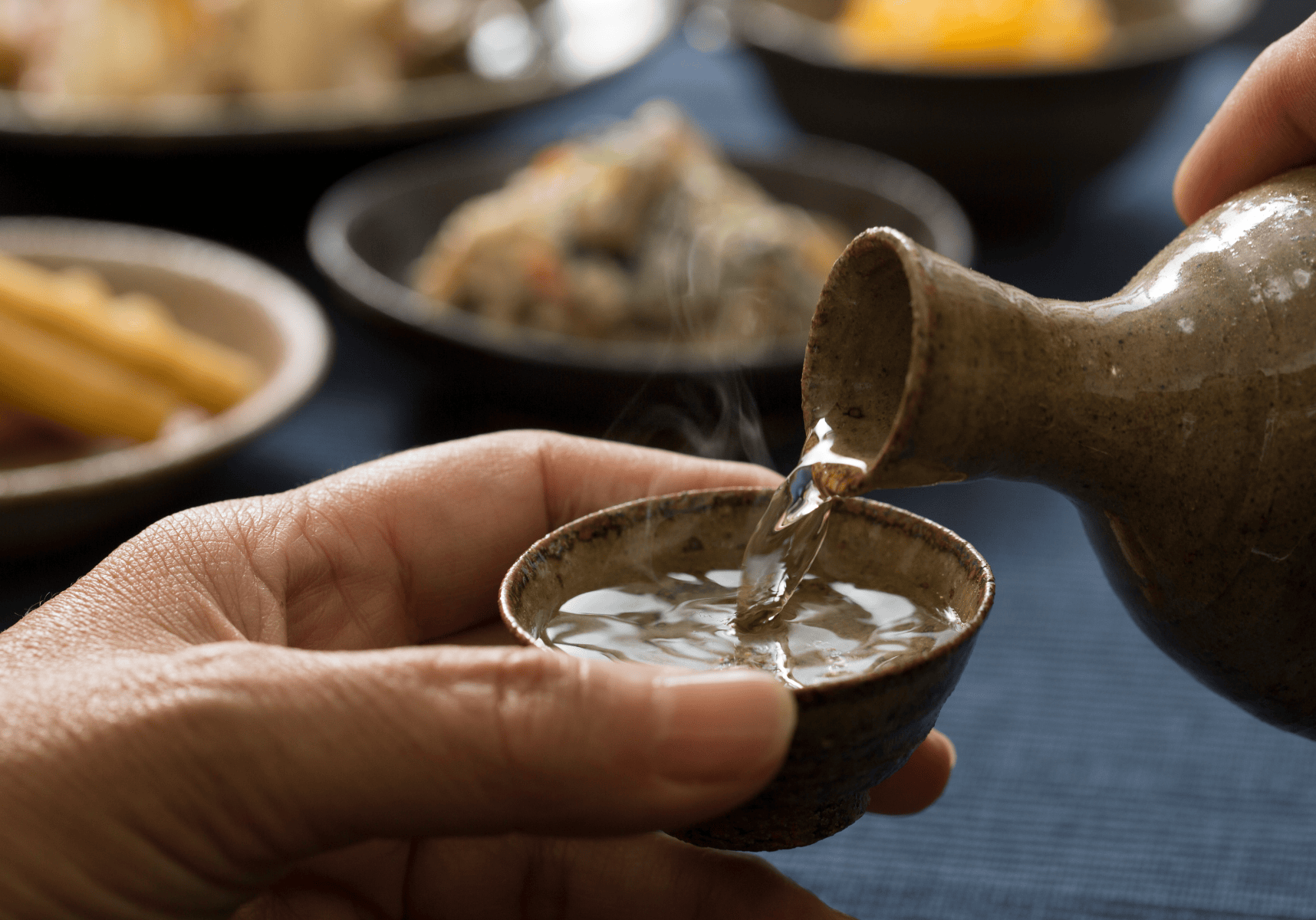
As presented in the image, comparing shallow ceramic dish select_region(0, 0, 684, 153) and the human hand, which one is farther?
shallow ceramic dish select_region(0, 0, 684, 153)

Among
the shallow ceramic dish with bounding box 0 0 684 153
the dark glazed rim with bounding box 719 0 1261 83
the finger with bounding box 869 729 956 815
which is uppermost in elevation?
the dark glazed rim with bounding box 719 0 1261 83

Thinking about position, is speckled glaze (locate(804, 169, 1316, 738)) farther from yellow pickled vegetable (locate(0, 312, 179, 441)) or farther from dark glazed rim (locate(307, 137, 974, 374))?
yellow pickled vegetable (locate(0, 312, 179, 441))

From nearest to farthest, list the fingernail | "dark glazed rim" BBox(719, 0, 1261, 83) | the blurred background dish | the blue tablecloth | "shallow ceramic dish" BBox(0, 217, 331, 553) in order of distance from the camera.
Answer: the fingernail < the blue tablecloth < "shallow ceramic dish" BBox(0, 217, 331, 553) < the blurred background dish < "dark glazed rim" BBox(719, 0, 1261, 83)

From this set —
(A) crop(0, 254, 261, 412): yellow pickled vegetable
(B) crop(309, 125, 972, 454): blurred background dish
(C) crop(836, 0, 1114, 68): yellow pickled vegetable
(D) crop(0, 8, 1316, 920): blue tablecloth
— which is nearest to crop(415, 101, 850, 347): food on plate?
(B) crop(309, 125, 972, 454): blurred background dish

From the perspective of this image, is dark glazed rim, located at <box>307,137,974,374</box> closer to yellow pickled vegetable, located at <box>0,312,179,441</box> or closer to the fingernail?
yellow pickled vegetable, located at <box>0,312,179,441</box>

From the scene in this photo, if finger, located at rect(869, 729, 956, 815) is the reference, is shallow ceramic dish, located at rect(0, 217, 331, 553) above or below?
above

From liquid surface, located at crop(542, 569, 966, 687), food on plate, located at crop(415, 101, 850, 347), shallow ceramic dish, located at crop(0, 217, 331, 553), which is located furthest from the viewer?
food on plate, located at crop(415, 101, 850, 347)

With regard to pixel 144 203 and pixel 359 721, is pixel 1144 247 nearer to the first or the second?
pixel 144 203
